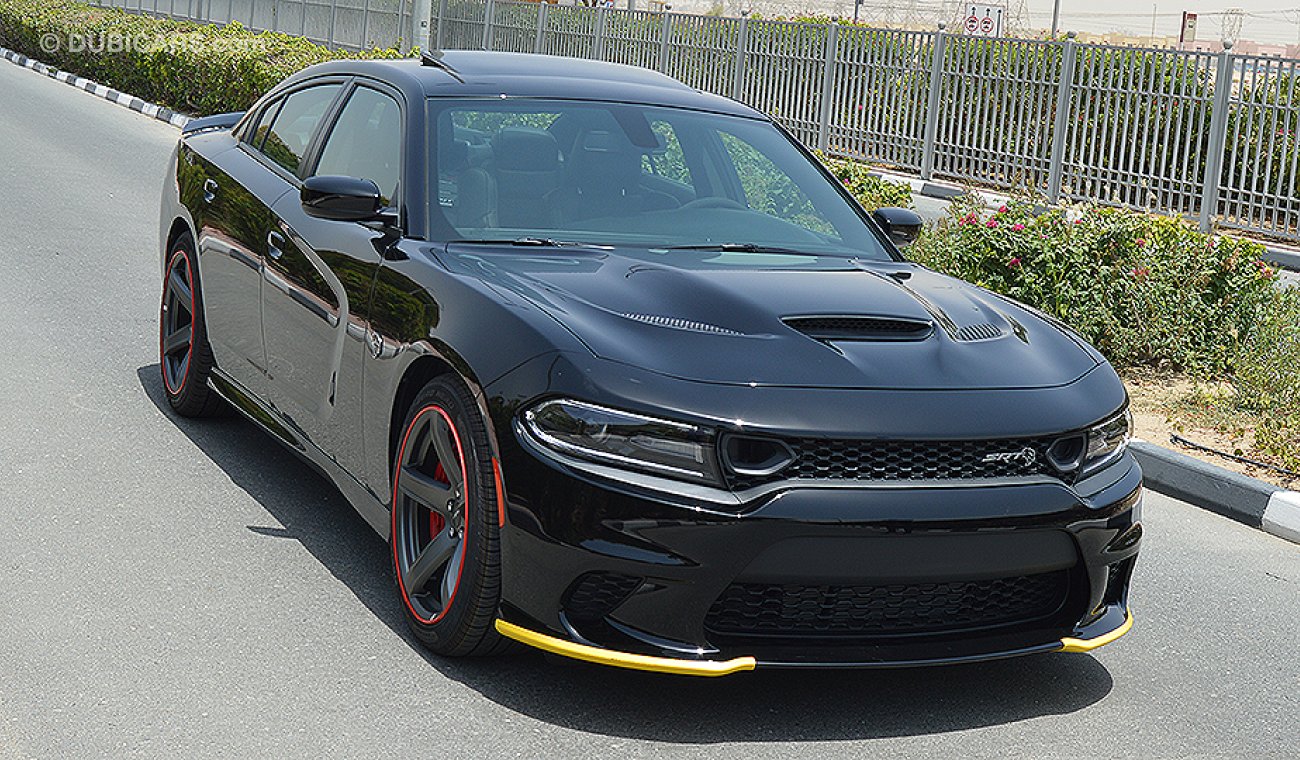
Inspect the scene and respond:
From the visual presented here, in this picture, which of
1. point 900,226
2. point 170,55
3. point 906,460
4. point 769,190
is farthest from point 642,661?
point 170,55

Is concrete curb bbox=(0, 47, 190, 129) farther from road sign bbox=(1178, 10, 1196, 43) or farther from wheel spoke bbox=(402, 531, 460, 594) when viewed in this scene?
road sign bbox=(1178, 10, 1196, 43)

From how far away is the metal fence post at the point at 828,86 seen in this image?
22.1m

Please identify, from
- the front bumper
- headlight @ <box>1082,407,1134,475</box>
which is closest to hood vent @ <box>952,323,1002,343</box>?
headlight @ <box>1082,407,1134,475</box>

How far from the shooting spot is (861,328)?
A: 4.41m

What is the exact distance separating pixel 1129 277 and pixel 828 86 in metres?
13.7

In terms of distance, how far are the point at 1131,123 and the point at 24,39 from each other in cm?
2412

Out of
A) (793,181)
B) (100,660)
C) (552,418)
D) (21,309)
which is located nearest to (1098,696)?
(552,418)

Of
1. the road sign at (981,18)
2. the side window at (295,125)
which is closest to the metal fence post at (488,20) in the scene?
the road sign at (981,18)

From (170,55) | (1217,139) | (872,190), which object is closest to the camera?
(872,190)

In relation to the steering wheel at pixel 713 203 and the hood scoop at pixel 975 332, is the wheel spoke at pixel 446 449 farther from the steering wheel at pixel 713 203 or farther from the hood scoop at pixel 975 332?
the steering wheel at pixel 713 203

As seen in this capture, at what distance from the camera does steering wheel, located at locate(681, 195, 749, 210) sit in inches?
217

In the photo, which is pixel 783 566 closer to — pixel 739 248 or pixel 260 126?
pixel 739 248

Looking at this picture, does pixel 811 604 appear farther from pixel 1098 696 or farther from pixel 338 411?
pixel 338 411

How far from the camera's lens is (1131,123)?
18406 millimetres
